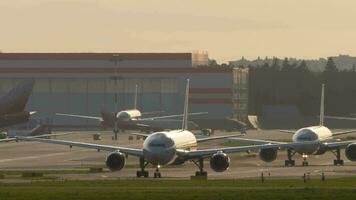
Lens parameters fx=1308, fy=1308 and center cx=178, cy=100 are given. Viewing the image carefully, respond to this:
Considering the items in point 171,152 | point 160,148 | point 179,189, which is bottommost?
point 179,189

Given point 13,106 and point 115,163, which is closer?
point 115,163

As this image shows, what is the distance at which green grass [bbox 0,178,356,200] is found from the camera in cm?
6500

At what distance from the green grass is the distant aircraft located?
221 feet

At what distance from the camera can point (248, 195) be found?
215ft

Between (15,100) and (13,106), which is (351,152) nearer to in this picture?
(13,106)

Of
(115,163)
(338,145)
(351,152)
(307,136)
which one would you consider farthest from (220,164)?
(307,136)

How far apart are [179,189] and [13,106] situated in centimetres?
8029

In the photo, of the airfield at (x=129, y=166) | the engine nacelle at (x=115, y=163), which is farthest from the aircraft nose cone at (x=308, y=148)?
the engine nacelle at (x=115, y=163)

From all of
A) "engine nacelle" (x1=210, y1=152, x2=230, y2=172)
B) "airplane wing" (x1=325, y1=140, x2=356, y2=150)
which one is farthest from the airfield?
"airplane wing" (x1=325, y1=140, x2=356, y2=150)

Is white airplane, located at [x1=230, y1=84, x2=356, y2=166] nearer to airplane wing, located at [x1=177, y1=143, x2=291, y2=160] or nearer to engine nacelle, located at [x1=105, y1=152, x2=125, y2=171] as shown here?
airplane wing, located at [x1=177, y1=143, x2=291, y2=160]

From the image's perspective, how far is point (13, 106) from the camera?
149375mm

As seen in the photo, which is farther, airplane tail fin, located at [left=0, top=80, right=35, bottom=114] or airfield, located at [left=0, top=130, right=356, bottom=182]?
airplane tail fin, located at [left=0, top=80, right=35, bottom=114]

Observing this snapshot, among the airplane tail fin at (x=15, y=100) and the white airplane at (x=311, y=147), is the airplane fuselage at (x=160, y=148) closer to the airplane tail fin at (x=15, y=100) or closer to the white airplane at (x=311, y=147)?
the white airplane at (x=311, y=147)

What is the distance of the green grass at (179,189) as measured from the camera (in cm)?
6500
